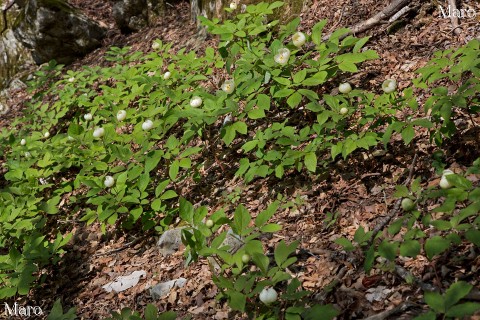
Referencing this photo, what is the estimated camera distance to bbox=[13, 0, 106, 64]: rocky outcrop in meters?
6.89

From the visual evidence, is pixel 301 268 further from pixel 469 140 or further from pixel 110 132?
pixel 110 132

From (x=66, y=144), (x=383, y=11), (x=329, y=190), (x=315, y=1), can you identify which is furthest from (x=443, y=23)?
(x=66, y=144)

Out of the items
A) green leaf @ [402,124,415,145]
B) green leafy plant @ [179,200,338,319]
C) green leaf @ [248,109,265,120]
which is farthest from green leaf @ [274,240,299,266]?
green leaf @ [248,109,265,120]

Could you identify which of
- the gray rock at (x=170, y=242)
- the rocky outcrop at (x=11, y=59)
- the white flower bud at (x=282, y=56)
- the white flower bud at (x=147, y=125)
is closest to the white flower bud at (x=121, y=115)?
the white flower bud at (x=147, y=125)

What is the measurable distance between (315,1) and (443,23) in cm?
138

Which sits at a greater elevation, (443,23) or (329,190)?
(443,23)

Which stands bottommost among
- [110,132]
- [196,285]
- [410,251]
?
[196,285]

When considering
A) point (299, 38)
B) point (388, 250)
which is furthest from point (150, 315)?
point (299, 38)

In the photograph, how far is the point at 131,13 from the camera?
22.9 feet

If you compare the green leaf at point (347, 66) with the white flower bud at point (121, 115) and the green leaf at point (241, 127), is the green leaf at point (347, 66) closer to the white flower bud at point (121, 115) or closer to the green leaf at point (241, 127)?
the green leaf at point (241, 127)

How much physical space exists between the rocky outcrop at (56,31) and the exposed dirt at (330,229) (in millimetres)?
4457

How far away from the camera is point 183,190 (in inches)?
134

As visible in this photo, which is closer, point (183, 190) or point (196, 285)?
point (196, 285)

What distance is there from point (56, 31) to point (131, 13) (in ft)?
4.28
